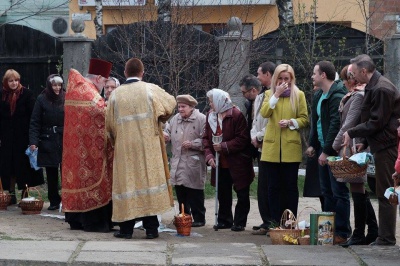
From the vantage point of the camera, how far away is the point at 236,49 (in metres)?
17.2

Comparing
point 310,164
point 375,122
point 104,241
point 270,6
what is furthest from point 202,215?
point 270,6

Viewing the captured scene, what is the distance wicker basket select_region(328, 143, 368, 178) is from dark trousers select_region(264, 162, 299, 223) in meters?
1.44

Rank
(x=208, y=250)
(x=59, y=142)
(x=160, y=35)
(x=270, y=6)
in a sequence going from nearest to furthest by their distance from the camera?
(x=208, y=250) < (x=59, y=142) < (x=160, y=35) < (x=270, y=6)

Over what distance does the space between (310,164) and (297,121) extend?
0.51m

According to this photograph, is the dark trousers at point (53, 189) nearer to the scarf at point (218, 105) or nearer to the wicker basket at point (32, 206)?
the wicker basket at point (32, 206)

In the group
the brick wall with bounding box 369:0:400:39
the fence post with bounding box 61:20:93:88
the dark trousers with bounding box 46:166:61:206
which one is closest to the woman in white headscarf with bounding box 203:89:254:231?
the dark trousers with bounding box 46:166:61:206

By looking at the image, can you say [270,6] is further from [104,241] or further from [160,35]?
[104,241]

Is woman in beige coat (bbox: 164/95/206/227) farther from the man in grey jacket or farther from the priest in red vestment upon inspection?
the priest in red vestment

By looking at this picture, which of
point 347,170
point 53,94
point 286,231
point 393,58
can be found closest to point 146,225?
point 286,231

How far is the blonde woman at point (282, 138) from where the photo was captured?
1091cm

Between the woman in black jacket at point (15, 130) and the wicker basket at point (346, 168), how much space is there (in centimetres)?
528

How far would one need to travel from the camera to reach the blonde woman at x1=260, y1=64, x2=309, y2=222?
10.9 m

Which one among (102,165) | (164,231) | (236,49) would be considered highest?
(236,49)

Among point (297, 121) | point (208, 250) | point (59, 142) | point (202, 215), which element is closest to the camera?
point (208, 250)
